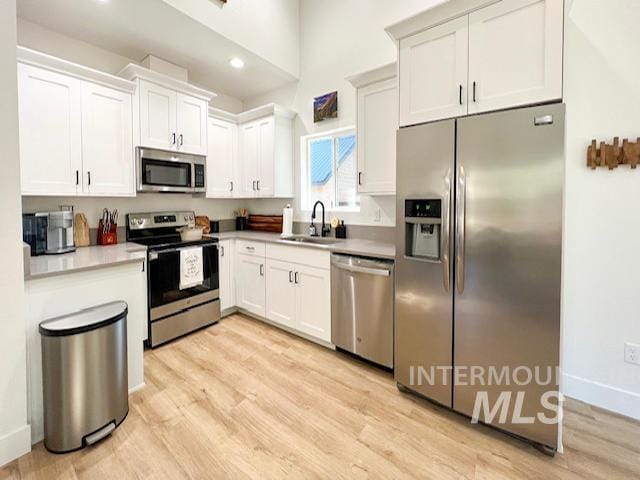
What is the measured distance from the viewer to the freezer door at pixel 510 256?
155cm

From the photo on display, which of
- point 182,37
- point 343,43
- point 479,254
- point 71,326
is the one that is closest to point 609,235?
point 479,254

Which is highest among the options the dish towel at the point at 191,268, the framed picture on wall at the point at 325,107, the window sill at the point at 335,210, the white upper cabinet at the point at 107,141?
the framed picture on wall at the point at 325,107

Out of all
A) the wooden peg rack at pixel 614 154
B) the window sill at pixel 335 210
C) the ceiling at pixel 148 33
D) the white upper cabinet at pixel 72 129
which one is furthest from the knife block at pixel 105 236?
the wooden peg rack at pixel 614 154

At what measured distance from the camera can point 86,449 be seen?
1661 millimetres

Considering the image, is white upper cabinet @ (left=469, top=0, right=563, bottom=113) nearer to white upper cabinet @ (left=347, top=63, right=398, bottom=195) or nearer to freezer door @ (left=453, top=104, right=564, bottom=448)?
freezer door @ (left=453, top=104, right=564, bottom=448)

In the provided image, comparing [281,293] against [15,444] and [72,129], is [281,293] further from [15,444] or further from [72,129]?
[72,129]

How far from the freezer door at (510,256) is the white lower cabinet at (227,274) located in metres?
2.61

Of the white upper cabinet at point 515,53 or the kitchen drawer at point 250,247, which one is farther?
the kitchen drawer at point 250,247

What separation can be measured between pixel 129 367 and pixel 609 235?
3.40 m

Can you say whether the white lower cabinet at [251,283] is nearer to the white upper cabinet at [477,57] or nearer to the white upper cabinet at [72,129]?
the white upper cabinet at [72,129]

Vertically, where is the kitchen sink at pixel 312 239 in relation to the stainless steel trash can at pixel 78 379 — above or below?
above

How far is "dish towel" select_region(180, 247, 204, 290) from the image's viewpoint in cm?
298

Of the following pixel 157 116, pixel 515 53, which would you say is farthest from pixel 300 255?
pixel 515 53

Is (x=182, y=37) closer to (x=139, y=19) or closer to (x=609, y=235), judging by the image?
(x=139, y=19)
